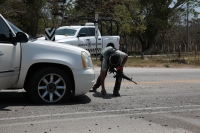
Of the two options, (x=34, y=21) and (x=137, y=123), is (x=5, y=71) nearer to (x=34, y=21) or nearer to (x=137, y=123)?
(x=137, y=123)

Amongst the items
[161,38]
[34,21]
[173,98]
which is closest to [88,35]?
[173,98]

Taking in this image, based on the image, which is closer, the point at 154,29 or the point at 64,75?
the point at 64,75

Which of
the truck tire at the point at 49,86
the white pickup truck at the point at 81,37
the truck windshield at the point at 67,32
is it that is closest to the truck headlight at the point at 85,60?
the truck tire at the point at 49,86

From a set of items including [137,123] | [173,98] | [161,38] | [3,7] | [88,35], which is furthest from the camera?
[161,38]

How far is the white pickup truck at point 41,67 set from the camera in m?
6.65

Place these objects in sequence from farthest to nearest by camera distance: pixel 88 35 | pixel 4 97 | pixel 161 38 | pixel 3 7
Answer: pixel 161 38 → pixel 3 7 → pixel 88 35 → pixel 4 97

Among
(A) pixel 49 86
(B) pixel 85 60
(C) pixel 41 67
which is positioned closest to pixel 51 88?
(A) pixel 49 86

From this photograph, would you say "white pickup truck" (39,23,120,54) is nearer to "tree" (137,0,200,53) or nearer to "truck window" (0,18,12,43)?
"truck window" (0,18,12,43)

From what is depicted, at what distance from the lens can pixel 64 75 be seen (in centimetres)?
703

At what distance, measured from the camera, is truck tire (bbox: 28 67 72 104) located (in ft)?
22.5

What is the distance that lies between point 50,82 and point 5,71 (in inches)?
35.1

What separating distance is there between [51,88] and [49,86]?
0.19 feet

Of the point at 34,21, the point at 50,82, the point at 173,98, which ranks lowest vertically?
the point at 173,98

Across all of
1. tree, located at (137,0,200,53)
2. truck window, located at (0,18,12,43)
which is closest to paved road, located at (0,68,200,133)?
truck window, located at (0,18,12,43)
